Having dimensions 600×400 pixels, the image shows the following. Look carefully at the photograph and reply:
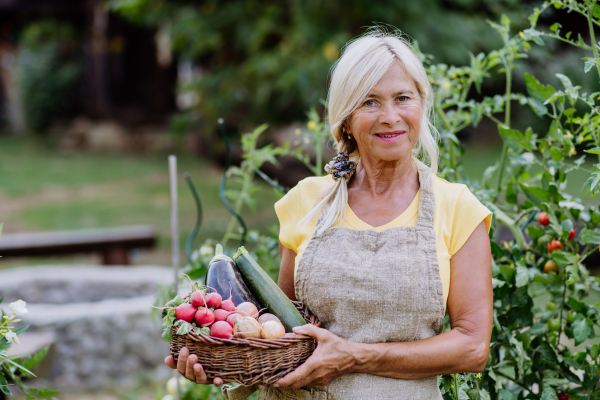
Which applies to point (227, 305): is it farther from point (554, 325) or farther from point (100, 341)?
point (100, 341)

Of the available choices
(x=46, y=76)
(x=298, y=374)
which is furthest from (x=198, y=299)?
(x=46, y=76)

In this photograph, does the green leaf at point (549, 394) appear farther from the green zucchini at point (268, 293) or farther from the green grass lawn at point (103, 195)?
the green grass lawn at point (103, 195)

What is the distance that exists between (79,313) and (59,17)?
49.3ft

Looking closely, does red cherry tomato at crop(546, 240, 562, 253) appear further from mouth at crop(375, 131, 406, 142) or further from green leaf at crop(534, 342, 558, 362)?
mouth at crop(375, 131, 406, 142)

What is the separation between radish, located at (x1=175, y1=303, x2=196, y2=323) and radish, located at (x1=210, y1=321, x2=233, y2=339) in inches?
3.1

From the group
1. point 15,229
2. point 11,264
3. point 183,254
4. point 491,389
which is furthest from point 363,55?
point 15,229

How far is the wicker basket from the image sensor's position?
5.43 feet

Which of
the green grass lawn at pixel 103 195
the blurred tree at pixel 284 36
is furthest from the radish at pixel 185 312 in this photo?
the green grass lawn at pixel 103 195

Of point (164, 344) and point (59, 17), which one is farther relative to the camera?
point (59, 17)

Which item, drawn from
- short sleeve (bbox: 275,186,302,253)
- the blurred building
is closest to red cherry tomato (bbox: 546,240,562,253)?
short sleeve (bbox: 275,186,302,253)

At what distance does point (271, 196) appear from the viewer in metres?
10.8

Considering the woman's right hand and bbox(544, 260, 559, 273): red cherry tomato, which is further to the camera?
bbox(544, 260, 559, 273): red cherry tomato

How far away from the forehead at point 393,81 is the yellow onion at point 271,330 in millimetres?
751

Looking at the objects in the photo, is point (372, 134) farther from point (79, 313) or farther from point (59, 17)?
point (59, 17)
